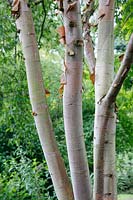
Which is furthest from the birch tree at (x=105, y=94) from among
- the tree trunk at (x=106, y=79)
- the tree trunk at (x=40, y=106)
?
the tree trunk at (x=40, y=106)

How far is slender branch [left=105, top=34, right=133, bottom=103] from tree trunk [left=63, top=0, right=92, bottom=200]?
10 cm

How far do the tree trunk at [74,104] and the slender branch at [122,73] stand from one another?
0.10m

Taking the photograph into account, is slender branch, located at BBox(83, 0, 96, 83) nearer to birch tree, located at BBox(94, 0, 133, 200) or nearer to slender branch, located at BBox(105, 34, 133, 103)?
birch tree, located at BBox(94, 0, 133, 200)

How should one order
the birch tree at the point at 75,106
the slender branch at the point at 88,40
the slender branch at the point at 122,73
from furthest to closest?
the slender branch at the point at 88,40 → the birch tree at the point at 75,106 → the slender branch at the point at 122,73

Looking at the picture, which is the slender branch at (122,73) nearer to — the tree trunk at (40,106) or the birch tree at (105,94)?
the birch tree at (105,94)

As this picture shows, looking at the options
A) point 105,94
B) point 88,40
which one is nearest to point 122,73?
point 105,94

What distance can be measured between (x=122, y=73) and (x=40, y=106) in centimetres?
26

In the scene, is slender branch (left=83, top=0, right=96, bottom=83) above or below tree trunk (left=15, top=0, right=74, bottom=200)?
above

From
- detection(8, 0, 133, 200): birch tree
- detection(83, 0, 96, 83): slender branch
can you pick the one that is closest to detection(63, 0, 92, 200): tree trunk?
detection(8, 0, 133, 200): birch tree

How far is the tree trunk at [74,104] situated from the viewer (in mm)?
913

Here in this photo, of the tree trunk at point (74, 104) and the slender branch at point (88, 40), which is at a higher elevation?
the slender branch at point (88, 40)

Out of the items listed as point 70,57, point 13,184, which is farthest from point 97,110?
point 13,184

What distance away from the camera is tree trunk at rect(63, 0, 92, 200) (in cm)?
91

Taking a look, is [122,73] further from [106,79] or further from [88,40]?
[88,40]
